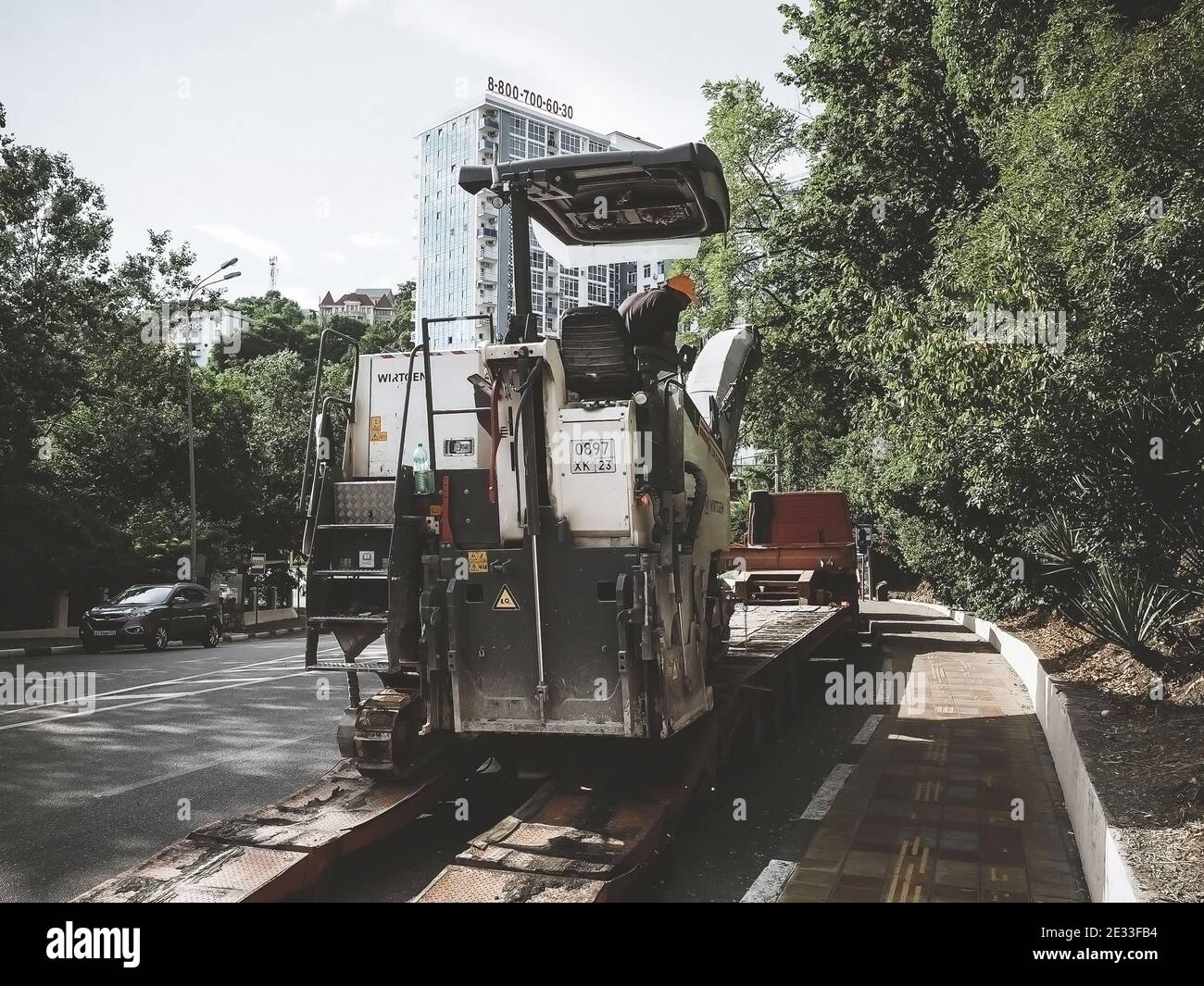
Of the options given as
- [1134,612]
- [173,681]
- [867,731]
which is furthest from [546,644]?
[173,681]

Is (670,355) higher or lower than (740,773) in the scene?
higher

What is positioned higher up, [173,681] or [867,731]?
[173,681]

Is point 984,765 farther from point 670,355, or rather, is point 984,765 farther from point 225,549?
point 225,549

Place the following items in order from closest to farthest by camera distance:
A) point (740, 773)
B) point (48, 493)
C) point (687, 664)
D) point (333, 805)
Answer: point (333, 805)
point (687, 664)
point (740, 773)
point (48, 493)

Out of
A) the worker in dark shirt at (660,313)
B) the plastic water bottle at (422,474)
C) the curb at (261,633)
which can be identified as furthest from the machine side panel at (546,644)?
the curb at (261,633)

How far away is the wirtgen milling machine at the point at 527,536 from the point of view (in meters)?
6.09

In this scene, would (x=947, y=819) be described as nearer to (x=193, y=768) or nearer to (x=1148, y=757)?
(x=1148, y=757)

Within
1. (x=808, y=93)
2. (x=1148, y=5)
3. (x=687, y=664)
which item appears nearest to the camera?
(x=687, y=664)

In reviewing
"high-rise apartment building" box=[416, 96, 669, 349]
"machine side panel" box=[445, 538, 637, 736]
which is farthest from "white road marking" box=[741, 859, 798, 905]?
"high-rise apartment building" box=[416, 96, 669, 349]

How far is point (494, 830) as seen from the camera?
573cm

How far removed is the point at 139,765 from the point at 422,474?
4.18 metres
